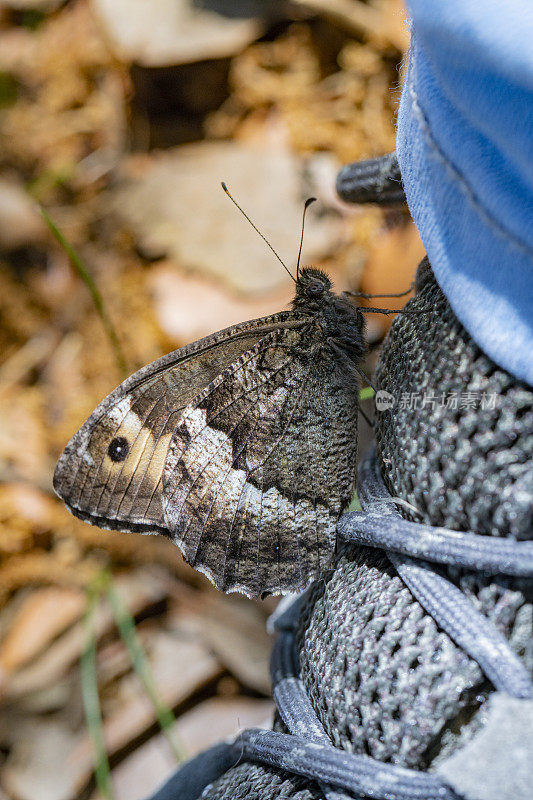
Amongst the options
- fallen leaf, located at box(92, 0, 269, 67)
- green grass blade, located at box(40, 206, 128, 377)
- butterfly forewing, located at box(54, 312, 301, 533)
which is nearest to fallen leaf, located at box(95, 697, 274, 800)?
green grass blade, located at box(40, 206, 128, 377)

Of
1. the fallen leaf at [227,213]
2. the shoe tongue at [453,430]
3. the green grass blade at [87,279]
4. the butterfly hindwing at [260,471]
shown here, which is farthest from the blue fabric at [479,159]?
the fallen leaf at [227,213]

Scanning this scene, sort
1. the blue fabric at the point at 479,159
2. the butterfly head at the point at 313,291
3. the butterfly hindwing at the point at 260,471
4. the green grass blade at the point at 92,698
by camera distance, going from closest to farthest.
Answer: the blue fabric at the point at 479,159 → the butterfly hindwing at the point at 260,471 → the butterfly head at the point at 313,291 → the green grass blade at the point at 92,698

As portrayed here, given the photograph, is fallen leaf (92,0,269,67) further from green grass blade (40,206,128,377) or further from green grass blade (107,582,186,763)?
green grass blade (107,582,186,763)

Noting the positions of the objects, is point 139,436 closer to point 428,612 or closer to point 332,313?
point 332,313

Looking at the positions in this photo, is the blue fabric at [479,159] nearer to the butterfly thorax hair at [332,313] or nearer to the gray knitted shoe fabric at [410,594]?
the gray knitted shoe fabric at [410,594]

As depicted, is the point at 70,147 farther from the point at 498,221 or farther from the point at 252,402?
the point at 498,221

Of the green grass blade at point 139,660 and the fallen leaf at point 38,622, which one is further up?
the fallen leaf at point 38,622
